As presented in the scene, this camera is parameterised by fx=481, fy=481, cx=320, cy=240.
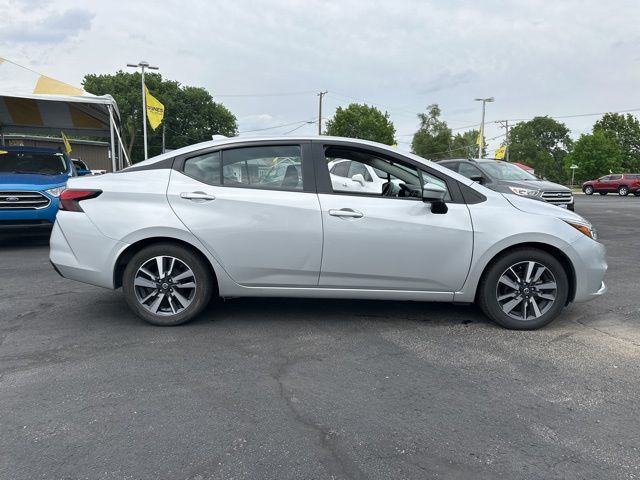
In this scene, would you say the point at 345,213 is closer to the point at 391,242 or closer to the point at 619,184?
the point at 391,242

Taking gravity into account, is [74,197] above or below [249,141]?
below

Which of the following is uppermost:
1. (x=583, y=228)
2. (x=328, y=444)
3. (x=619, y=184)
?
(x=619, y=184)

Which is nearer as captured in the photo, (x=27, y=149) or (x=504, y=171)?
(x=27, y=149)

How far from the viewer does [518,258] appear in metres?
4.05

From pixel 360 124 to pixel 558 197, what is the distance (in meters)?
60.8

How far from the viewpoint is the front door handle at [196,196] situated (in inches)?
159

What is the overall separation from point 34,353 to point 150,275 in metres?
1.01

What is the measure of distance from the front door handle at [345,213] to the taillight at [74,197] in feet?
6.53

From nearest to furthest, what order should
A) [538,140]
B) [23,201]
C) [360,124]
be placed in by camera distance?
[23,201]
[360,124]
[538,140]

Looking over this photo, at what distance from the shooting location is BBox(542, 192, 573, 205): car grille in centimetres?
1079

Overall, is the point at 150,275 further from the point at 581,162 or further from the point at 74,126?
the point at 581,162

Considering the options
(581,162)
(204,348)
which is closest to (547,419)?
(204,348)

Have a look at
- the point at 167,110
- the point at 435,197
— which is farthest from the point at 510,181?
the point at 167,110

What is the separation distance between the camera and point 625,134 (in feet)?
238
